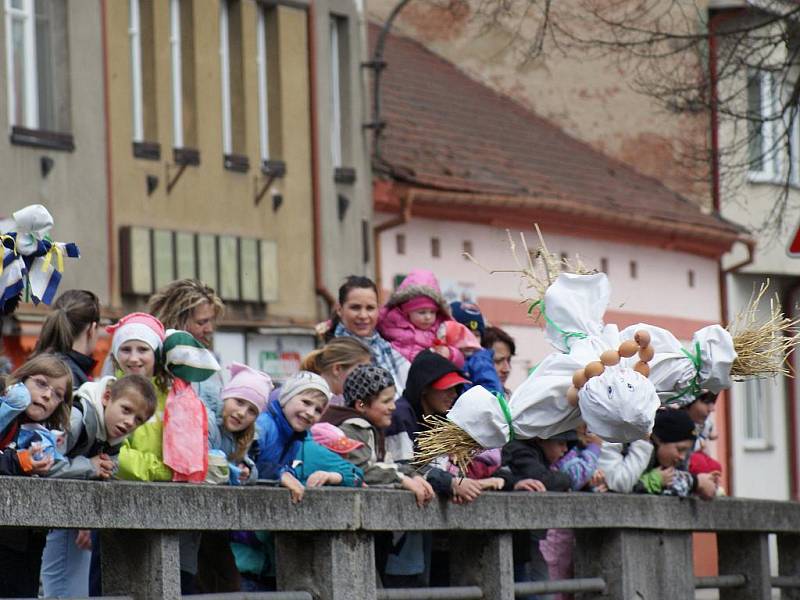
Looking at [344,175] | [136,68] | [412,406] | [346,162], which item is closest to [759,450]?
[346,162]

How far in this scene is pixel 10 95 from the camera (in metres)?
20.0

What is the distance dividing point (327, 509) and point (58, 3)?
12525mm

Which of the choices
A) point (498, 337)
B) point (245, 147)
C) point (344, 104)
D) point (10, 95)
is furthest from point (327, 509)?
point (344, 104)

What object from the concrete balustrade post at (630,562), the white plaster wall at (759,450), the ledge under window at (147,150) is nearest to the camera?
the concrete balustrade post at (630,562)

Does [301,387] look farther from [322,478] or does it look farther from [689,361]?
[689,361]

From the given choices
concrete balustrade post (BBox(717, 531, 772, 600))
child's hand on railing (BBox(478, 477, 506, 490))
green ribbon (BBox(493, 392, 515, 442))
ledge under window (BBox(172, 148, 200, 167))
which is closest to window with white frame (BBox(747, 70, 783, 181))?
concrete balustrade post (BBox(717, 531, 772, 600))

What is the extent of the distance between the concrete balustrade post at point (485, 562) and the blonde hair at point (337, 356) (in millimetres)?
1033

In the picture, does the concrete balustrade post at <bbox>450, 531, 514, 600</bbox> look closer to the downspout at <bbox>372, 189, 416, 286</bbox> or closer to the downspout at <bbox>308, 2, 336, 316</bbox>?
the downspout at <bbox>308, 2, 336, 316</bbox>

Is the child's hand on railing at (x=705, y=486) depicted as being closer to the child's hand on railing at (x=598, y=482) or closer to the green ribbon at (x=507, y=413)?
the child's hand on railing at (x=598, y=482)

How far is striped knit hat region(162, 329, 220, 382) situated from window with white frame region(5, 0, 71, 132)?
11.0 m

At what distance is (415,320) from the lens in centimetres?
1136

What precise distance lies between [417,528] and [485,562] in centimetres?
68

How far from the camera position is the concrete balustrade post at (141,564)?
800 cm

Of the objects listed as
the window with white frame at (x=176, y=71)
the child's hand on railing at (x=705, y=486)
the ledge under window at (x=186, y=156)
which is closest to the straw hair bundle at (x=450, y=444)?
the child's hand on railing at (x=705, y=486)
